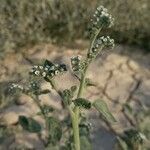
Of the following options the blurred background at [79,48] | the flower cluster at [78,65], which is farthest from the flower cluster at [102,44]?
the blurred background at [79,48]

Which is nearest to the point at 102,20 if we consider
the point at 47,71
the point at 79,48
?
the point at 47,71

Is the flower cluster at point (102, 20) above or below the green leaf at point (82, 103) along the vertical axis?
above

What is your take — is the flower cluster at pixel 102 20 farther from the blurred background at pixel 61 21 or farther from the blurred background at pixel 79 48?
the blurred background at pixel 61 21

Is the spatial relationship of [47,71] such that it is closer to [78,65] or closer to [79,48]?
[78,65]

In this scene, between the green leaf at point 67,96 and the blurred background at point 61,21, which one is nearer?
the green leaf at point 67,96

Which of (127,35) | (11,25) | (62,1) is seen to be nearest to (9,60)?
(11,25)

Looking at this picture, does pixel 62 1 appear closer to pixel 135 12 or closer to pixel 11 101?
pixel 135 12

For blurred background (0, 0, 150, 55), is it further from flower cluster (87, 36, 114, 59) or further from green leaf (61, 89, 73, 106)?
flower cluster (87, 36, 114, 59)

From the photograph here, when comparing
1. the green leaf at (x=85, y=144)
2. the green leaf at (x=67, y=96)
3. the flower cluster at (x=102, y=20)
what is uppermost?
the flower cluster at (x=102, y=20)
